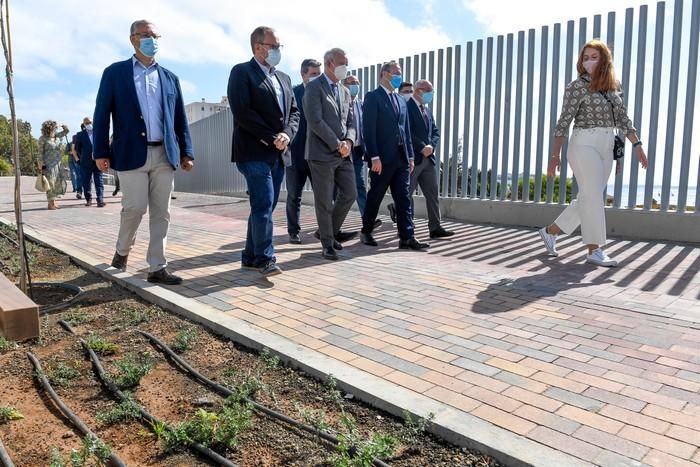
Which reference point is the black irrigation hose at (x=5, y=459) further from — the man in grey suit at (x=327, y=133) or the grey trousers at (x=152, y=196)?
the man in grey suit at (x=327, y=133)

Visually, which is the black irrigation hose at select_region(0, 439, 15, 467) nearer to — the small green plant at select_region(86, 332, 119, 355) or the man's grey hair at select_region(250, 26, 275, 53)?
the small green plant at select_region(86, 332, 119, 355)

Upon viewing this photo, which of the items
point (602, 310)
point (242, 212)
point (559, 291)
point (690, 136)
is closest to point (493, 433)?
point (602, 310)

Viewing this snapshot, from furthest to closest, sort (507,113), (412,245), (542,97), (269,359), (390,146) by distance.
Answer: (507,113) < (542,97) < (412,245) < (390,146) < (269,359)

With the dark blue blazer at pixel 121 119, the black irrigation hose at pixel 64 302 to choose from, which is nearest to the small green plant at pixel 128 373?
the black irrigation hose at pixel 64 302

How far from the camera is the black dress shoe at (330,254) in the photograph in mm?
5934

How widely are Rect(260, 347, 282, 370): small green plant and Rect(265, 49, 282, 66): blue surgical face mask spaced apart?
277cm

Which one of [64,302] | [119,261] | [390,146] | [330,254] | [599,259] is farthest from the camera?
[390,146]

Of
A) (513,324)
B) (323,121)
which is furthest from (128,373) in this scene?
(323,121)

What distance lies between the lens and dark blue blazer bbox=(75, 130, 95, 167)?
43.5ft

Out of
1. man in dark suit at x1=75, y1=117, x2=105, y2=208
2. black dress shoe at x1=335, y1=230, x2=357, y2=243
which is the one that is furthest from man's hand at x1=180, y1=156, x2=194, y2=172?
man in dark suit at x1=75, y1=117, x2=105, y2=208

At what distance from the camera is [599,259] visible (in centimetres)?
552

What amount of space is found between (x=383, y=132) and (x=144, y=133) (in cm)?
279

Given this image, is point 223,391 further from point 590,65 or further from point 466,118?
point 466,118

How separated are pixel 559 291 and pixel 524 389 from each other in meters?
2.04
